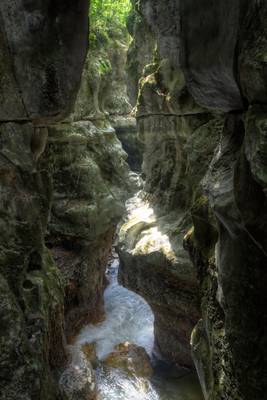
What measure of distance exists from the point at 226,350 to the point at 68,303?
27.0ft

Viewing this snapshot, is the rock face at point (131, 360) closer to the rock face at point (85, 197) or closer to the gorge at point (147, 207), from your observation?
the gorge at point (147, 207)

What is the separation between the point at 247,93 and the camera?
3908 millimetres

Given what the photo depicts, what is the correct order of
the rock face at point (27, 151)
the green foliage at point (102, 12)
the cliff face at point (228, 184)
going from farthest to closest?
the green foliage at point (102, 12) → the rock face at point (27, 151) → the cliff face at point (228, 184)

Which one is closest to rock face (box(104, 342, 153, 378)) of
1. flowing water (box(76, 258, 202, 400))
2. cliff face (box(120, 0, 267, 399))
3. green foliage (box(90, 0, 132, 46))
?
flowing water (box(76, 258, 202, 400))

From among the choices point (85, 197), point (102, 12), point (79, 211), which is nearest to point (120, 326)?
point (79, 211)

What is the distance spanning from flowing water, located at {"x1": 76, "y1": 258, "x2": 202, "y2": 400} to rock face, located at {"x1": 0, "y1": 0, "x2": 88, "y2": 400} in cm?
434

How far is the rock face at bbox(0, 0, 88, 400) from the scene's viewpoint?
18.6ft

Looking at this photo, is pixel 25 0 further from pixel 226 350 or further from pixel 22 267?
pixel 226 350

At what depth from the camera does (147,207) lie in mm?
11422

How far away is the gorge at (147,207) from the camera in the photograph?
4312mm

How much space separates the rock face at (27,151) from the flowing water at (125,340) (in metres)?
4.34

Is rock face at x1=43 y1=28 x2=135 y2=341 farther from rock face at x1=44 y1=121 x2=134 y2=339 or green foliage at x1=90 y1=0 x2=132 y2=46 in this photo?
green foliage at x1=90 y1=0 x2=132 y2=46

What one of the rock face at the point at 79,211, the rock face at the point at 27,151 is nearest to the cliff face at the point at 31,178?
the rock face at the point at 27,151

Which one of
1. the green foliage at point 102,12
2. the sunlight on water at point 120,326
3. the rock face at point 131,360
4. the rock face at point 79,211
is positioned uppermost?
the green foliage at point 102,12
